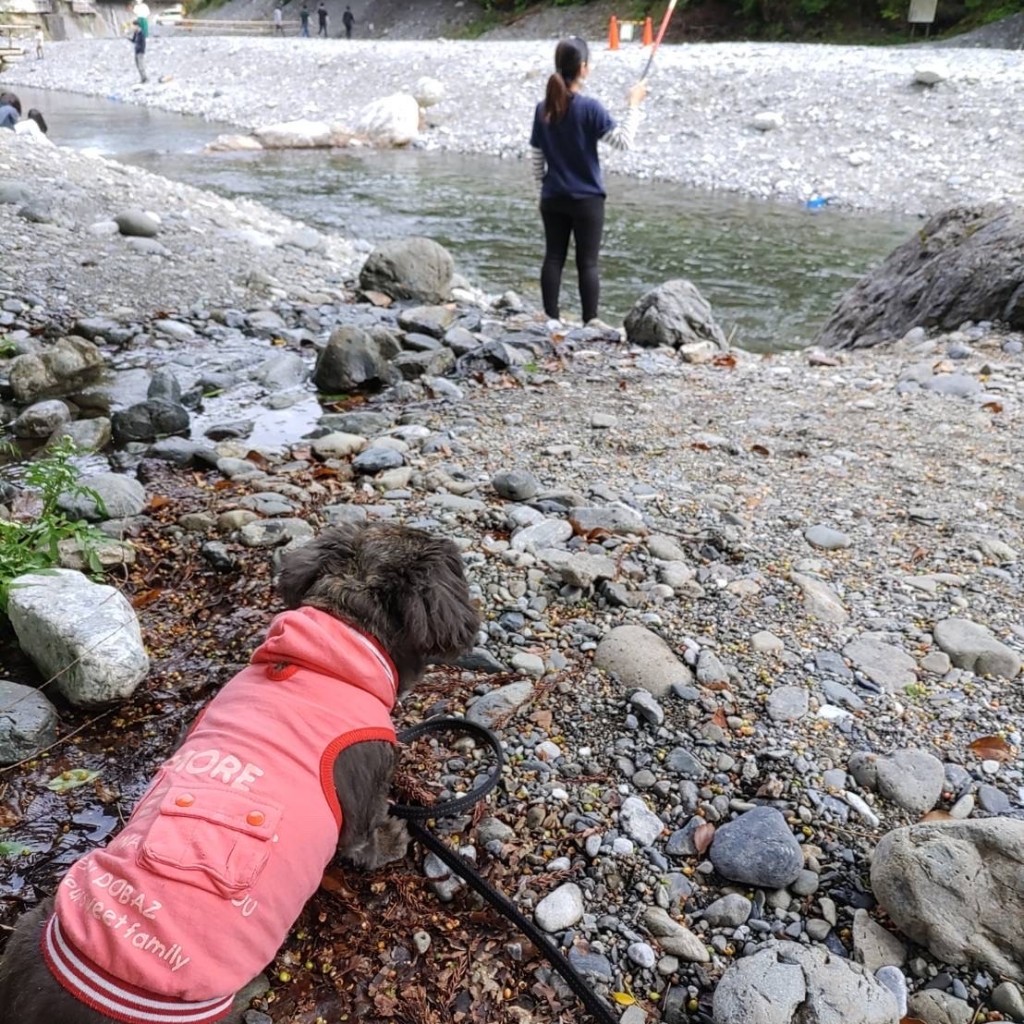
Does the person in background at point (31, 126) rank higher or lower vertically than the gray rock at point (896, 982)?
higher

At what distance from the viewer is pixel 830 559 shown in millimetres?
3932

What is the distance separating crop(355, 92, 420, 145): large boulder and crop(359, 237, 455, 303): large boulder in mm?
15971

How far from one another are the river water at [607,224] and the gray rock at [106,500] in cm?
654

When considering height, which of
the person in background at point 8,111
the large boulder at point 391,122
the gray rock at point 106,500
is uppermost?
the person in background at point 8,111

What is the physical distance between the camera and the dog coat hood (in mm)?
1677

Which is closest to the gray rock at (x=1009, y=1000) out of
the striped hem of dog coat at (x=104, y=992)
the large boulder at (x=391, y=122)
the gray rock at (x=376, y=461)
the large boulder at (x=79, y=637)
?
the striped hem of dog coat at (x=104, y=992)

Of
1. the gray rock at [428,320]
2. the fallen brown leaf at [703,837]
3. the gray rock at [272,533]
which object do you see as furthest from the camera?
the gray rock at [428,320]

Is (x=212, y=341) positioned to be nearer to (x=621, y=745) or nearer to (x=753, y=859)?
(x=621, y=745)

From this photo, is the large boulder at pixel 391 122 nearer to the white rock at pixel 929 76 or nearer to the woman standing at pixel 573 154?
the white rock at pixel 929 76

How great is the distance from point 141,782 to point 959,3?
126 ft

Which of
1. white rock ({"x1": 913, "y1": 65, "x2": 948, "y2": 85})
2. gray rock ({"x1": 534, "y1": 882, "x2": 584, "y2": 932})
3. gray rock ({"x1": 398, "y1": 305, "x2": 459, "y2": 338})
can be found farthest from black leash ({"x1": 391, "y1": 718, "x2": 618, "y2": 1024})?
white rock ({"x1": 913, "y1": 65, "x2": 948, "y2": 85})

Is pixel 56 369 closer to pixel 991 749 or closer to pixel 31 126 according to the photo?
pixel 991 749

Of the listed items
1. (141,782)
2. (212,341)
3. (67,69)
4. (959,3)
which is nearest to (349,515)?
(141,782)

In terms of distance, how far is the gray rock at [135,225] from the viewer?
9.00 m
